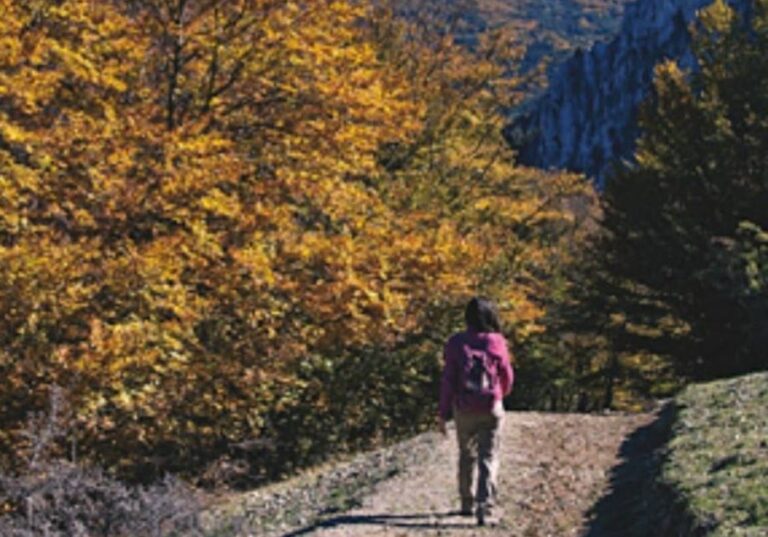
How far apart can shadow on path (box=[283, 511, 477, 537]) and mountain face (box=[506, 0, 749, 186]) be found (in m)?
115

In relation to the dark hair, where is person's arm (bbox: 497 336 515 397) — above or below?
below

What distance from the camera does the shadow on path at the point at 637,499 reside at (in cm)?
834

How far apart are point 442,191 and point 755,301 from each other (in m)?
8.24

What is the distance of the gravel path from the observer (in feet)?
29.2

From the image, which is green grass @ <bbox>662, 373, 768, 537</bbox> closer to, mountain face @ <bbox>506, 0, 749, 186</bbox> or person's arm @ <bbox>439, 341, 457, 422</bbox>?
person's arm @ <bbox>439, 341, 457, 422</bbox>

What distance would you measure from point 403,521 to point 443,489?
44.0 inches

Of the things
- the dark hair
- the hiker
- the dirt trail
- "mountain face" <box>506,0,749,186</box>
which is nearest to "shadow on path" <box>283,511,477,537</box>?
the dirt trail

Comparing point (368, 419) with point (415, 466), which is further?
point (368, 419)

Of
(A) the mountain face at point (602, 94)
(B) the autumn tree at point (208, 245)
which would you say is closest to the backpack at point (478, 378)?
(B) the autumn tree at point (208, 245)

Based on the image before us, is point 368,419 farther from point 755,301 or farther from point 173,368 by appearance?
point 755,301

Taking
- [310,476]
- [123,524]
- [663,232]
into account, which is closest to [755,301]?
[663,232]

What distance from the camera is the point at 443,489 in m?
9.98

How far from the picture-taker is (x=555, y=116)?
143 meters

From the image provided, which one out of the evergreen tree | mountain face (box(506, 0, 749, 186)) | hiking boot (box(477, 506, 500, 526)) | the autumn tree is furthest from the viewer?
mountain face (box(506, 0, 749, 186))
